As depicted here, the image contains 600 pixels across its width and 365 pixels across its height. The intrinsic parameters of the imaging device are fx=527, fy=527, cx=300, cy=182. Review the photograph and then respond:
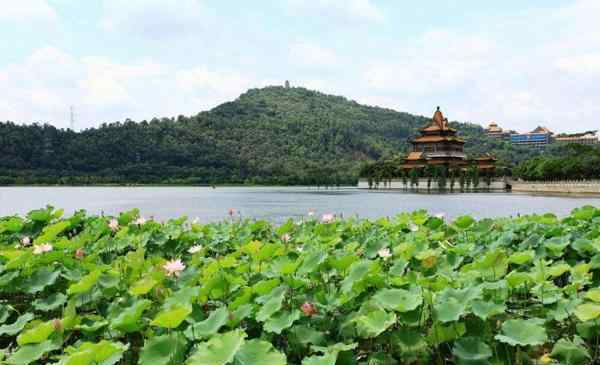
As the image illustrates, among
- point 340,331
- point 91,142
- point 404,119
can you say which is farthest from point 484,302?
point 404,119

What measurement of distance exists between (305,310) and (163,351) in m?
0.72

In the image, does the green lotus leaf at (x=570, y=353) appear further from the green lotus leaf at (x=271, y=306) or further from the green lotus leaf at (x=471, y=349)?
the green lotus leaf at (x=271, y=306)

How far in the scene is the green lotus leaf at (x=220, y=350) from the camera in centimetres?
195

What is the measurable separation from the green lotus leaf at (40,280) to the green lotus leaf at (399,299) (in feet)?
7.27

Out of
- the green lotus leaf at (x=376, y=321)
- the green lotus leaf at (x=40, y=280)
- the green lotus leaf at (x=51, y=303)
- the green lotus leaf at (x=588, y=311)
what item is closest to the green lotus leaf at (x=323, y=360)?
the green lotus leaf at (x=376, y=321)

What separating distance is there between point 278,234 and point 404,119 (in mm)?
180706

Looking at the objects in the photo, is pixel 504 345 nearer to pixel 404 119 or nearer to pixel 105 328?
pixel 105 328

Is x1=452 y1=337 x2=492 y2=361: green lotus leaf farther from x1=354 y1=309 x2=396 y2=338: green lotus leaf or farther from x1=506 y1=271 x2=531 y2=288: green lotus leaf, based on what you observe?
x1=506 y1=271 x2=531 y2=288: green lotus leaf

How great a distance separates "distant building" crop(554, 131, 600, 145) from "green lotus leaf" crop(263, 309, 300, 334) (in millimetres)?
166847

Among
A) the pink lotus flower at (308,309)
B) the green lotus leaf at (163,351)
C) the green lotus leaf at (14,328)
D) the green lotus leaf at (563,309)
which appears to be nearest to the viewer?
the green lotus leaf at (163,351)

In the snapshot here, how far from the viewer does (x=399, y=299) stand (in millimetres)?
2566

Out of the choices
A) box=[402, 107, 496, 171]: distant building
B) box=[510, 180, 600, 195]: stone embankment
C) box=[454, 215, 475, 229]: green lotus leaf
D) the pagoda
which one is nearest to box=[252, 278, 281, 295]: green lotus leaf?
box=[454, 215, 475, 229]: green lotus leaf

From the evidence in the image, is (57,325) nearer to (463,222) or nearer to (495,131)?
(463,222)

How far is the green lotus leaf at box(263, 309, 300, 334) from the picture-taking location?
2.46 m
